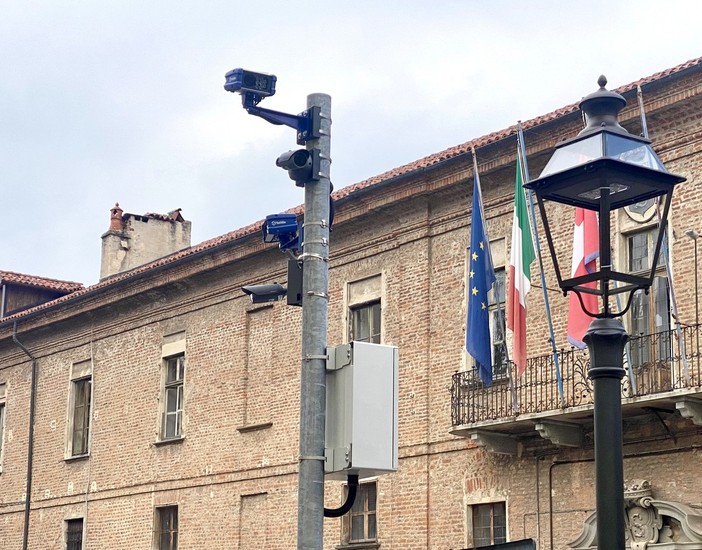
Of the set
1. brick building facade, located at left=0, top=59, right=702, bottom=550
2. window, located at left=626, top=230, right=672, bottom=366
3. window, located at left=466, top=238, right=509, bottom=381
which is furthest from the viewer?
window, located at left=466, top=238, right=509, bottom=381

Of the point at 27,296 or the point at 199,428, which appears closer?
the point at 199,428

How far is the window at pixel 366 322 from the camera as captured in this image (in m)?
19.6

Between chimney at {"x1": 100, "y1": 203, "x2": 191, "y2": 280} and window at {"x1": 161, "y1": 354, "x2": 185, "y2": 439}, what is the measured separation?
6838mm

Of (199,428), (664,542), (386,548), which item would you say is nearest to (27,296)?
(199,428)

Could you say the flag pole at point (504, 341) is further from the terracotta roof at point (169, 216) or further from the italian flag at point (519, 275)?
the terracotta roof at point (169, 216)

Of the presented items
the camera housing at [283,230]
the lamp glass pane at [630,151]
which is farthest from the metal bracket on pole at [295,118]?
the lamp glass pane at [630,151]

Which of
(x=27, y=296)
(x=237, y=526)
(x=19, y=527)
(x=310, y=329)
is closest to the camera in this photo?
(x=310, y=329)

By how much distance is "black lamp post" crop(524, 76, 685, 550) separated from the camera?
610cm

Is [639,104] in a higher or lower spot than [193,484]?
higher

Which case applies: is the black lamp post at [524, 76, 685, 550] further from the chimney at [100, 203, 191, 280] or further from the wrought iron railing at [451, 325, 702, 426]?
the chimney at [100, 203, 191, 280]

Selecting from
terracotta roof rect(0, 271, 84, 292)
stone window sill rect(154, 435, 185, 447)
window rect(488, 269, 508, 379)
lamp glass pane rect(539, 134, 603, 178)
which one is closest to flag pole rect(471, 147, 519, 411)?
window rect(488, 269, 508, 379)

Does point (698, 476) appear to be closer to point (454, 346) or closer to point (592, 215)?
point (592, 215)

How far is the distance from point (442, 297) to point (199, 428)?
21.4 feet

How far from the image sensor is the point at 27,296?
32.8 metres
